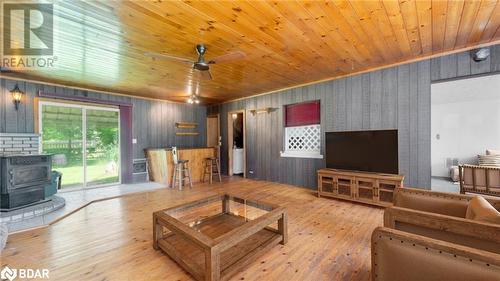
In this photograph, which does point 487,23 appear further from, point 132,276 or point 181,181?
point 181,181

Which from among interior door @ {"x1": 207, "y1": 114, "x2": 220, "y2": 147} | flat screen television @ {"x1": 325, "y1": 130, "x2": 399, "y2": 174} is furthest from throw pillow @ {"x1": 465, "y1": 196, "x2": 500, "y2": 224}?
interior door @ {"x1": 207, "y1": 114, "x2": 220, "y2": 147}

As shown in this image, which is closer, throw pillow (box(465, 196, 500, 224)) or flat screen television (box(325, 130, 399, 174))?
throw pillow (box(465, 196, 500, 224))

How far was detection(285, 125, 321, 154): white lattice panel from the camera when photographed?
4.87m

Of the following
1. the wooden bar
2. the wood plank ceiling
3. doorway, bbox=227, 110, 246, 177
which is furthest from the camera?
doorway, bbox=227, 110, 246, 177

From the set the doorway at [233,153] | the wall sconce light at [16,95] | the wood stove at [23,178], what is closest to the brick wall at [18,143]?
the wall sconce light at [16,95]

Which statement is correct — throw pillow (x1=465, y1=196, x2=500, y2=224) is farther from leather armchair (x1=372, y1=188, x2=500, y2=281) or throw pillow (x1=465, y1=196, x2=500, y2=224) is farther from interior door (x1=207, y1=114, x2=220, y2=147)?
interior door (x1=207, y1=114, x2=220, y2=147)

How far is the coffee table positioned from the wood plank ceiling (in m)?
2.15

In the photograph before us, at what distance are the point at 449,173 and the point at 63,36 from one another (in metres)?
9.25

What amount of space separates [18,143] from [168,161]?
9.28 feet

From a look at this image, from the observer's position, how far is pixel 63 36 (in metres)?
2.52

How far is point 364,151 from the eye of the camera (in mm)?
3848

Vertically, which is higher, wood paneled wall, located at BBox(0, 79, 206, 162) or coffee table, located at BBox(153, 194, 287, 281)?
wood paneled wall, located at BBox(0, 79, 206, 162)

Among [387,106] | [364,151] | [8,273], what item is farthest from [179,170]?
[387,106]

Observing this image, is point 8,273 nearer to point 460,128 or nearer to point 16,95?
point 16,95
